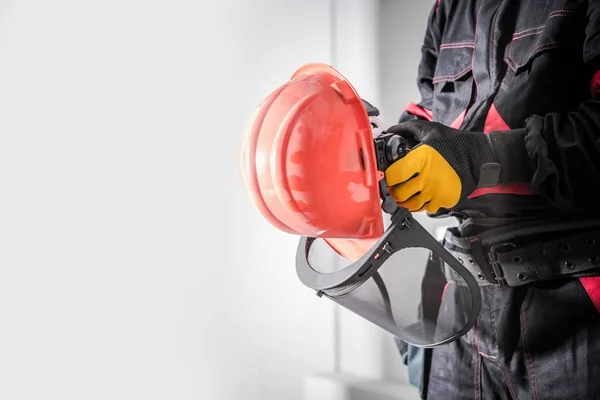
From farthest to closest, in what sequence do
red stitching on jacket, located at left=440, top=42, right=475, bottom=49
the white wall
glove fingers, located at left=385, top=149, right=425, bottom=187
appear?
the white wall < red stitching on jacket, located at left=440, top=42, right=475, bottom=49 < glove fingers, located at left=385, top=149, right=425, bottom=187

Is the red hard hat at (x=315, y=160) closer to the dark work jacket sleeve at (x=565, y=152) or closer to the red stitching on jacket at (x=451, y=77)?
the dark work jacket sleeve at (x=565, y=152)

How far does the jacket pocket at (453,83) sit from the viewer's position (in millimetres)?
1120

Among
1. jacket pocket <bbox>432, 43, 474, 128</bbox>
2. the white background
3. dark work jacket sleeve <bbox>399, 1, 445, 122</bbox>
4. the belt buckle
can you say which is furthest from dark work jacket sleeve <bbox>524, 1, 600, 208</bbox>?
the white background

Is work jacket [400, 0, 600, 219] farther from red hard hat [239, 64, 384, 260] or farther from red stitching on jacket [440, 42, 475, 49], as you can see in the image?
red hard hat [239, 64, 384, 260]

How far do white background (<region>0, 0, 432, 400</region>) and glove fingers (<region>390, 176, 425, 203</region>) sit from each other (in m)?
0.84

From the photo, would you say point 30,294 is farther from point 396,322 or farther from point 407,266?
point 407,266

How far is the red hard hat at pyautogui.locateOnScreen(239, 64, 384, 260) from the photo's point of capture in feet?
2.70

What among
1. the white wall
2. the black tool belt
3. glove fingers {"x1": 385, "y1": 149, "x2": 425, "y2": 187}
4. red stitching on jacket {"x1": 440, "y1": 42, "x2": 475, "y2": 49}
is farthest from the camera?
the white wall

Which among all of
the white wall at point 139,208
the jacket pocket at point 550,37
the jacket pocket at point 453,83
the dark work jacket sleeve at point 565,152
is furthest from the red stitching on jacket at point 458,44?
the white wall at point 139,208

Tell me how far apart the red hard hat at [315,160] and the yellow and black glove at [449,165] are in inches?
2.0

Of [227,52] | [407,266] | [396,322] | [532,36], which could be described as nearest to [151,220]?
[227,52]

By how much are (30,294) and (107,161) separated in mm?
373

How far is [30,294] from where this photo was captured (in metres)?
1.23

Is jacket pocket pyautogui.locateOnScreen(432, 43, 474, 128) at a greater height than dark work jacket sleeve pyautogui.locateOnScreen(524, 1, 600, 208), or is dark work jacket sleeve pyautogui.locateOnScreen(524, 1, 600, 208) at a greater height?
jacket pocket pyautogui.locateOnScreen(432, 43, 474, 128)
